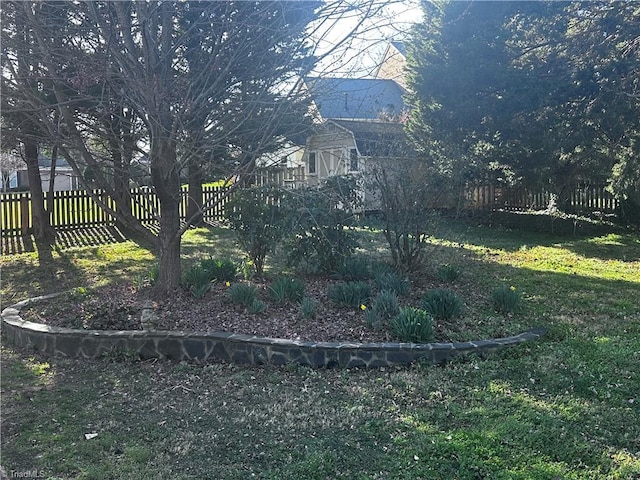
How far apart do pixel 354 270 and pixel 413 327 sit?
2.53 metres

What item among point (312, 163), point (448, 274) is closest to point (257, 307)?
point (448, 274)

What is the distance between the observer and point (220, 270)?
8.17 m

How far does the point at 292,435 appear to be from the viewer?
3.90m

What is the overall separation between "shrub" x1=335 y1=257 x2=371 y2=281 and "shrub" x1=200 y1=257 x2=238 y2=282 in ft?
5.11

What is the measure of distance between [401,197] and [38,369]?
5.04 meters

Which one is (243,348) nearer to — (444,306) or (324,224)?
(444,306)

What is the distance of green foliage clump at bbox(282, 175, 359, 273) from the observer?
26.1 ft

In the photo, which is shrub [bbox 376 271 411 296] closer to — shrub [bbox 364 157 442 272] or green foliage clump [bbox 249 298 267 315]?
shrub [bbox 364 157 442 272]

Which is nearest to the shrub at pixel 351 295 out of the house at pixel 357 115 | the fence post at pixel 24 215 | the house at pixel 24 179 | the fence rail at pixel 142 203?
the house at pixel 357 115

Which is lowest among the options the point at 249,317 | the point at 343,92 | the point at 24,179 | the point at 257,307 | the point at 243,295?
the point at 249,317

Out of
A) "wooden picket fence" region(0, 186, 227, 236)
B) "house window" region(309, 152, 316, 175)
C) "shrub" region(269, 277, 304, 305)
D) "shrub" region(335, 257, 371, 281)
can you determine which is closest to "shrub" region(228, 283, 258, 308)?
"shrub" region(269, 277, 304, 305)

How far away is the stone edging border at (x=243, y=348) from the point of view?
5.37 metres

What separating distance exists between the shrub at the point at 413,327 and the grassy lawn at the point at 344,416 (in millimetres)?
477

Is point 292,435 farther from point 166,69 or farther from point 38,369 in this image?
point 166,69
